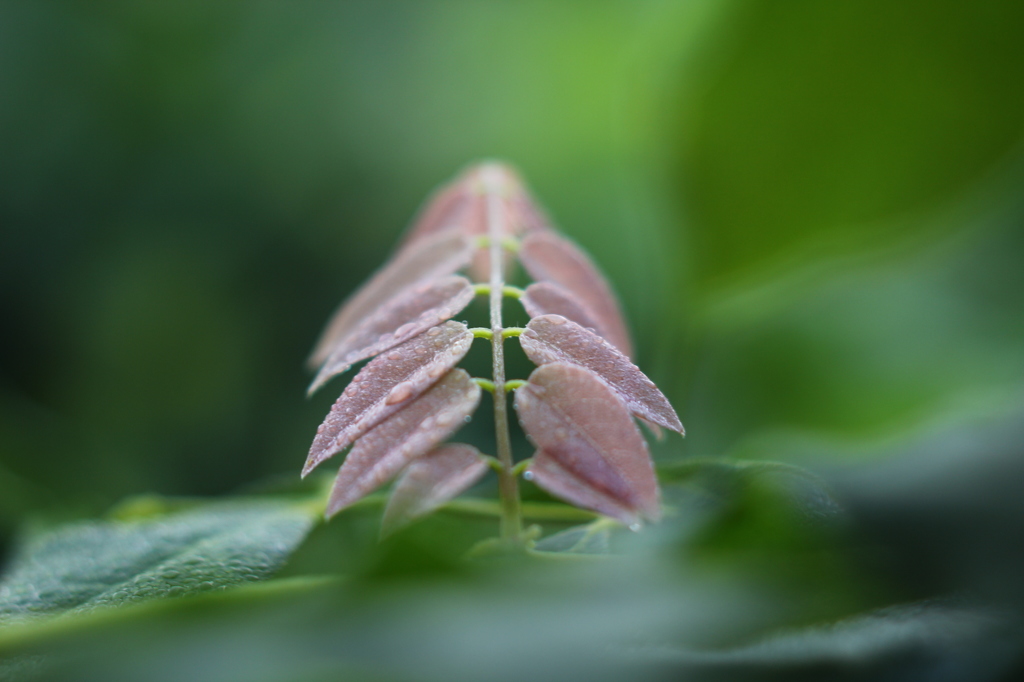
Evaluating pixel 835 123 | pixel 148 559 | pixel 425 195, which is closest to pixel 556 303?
pixel 148 559

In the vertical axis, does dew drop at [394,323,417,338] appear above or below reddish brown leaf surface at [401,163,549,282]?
below

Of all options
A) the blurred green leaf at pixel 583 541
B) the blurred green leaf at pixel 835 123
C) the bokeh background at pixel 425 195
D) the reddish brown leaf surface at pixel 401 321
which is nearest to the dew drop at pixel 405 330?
the reddish brown leaf surface at pixel 401 321

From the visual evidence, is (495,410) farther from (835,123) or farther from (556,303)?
(835,123)

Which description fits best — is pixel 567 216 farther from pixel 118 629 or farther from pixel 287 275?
pixel 118 629

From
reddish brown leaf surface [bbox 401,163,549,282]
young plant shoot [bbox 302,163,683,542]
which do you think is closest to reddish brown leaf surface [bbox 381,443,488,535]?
young plant shoot [bbox 302,163,683,542]

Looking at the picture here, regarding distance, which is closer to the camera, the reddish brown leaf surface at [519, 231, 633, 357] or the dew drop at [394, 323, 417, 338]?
the dew drop at [394, 323, 417, 338]

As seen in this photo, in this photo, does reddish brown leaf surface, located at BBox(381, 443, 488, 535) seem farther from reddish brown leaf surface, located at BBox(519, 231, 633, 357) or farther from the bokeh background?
the bokeh background
